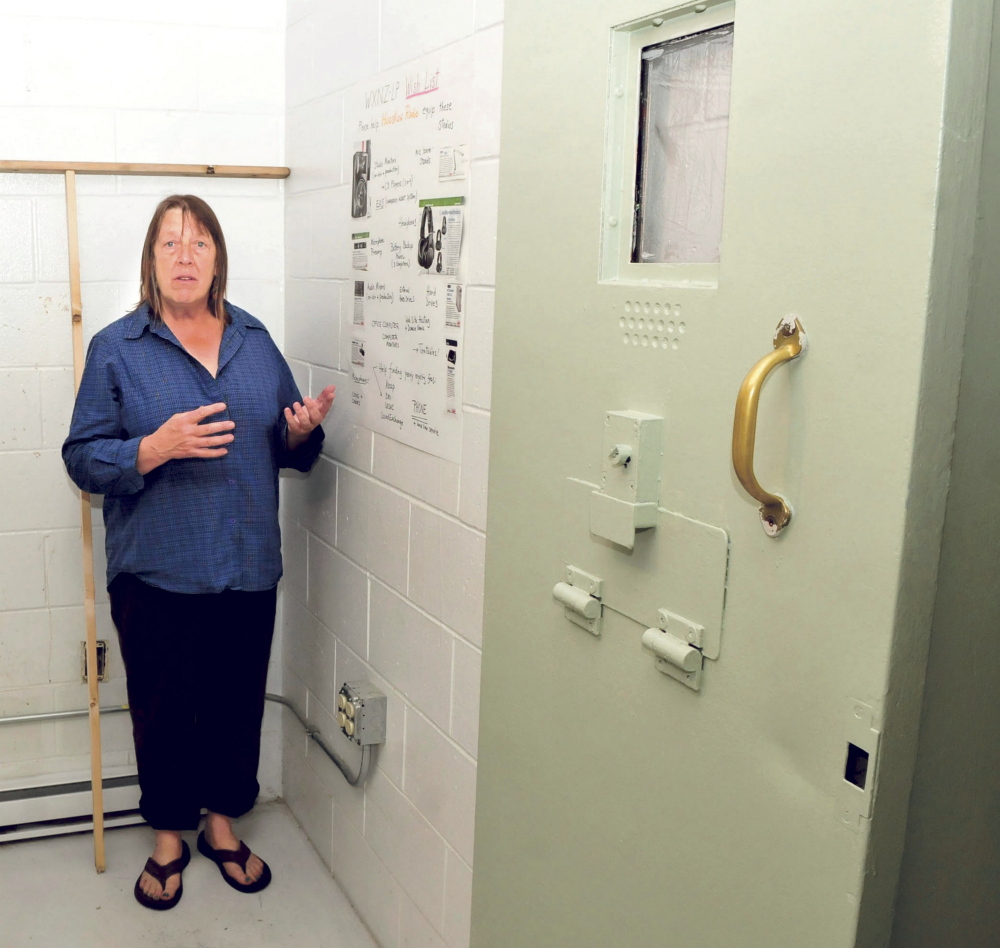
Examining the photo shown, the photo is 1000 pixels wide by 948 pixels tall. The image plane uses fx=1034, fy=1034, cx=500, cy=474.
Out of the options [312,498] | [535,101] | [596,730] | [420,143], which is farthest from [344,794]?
[535,101]

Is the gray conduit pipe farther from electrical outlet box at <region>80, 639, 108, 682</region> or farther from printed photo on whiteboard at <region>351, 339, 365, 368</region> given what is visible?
printed photo on whiteboard at <region>351, 339, 365, 368</region>

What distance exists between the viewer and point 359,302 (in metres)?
2.44

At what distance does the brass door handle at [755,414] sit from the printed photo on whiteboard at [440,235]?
0.92 meters

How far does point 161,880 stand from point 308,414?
1.27 m

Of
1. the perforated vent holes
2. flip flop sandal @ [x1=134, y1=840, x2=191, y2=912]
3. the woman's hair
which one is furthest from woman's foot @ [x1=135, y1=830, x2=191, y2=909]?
the perforated vent holes

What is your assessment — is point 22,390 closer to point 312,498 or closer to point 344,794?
point 312,498

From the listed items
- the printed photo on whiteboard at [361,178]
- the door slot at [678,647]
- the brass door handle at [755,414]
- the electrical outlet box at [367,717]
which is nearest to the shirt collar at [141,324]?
the printed photo on whiteboard at [361,178]

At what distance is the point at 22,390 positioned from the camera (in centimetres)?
279

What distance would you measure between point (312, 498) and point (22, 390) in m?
0.83

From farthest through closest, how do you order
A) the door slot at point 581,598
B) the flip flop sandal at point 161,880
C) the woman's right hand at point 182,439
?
the flip flop sandal at point 161,880
the woman's right hand at point 182,439
the door slot at point 581,598

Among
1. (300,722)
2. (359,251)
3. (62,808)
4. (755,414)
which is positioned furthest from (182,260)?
(755,414)

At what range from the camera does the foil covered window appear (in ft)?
4.11

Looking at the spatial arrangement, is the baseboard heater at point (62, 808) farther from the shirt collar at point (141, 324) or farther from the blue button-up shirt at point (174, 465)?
the shirt collar at point (141, 324)

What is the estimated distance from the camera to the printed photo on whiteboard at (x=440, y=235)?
193 centimetres
